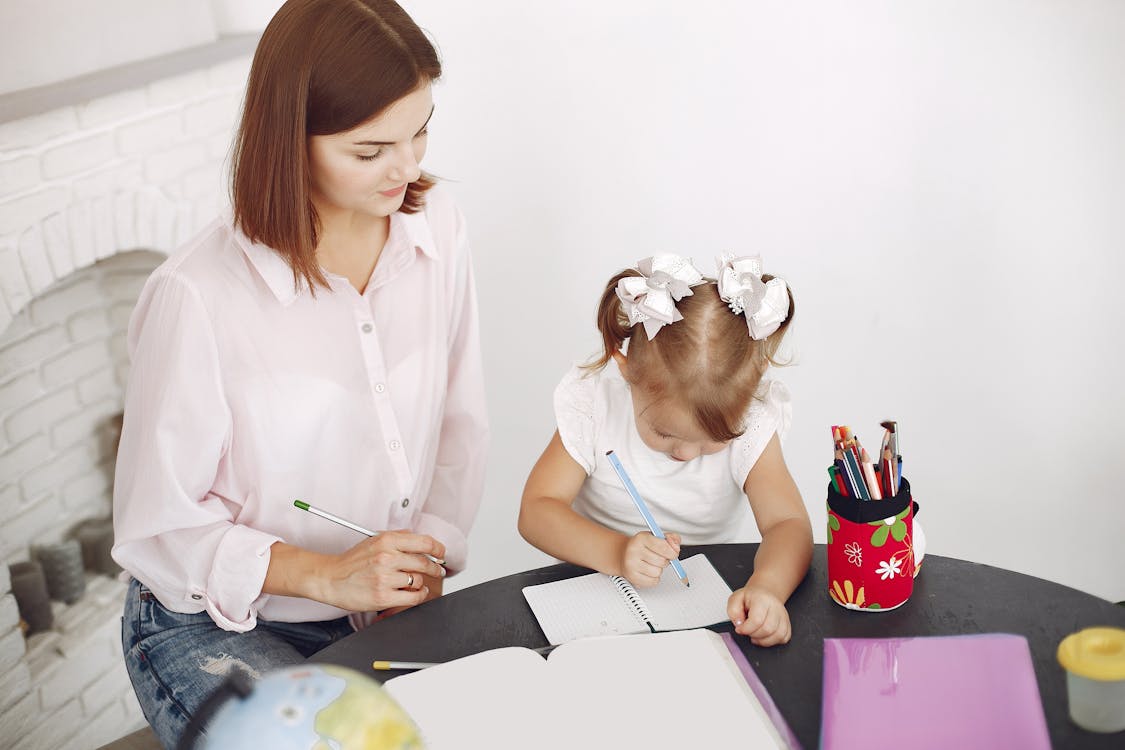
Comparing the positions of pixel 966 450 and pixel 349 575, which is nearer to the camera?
pixel 349 575

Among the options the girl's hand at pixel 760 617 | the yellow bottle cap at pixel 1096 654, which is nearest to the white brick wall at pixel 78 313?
the girl's hand at pixel 760 617

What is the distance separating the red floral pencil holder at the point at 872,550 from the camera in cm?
113

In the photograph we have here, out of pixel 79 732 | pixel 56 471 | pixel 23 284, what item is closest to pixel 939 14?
pixel 23 284

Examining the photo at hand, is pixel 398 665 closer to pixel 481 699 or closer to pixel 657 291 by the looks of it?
pixel 481 699

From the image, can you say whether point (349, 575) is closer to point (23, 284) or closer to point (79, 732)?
point (23, 284)

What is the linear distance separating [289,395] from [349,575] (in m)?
0.24

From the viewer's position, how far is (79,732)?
82.8 inches

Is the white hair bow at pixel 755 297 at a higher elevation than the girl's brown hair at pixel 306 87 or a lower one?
lower

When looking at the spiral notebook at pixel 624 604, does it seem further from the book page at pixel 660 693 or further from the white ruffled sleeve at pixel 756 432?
the white ruffled sleeve at pixel 756 432

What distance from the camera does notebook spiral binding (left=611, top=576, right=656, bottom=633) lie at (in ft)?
3.87

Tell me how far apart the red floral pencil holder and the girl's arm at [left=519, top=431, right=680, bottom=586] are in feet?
0.56

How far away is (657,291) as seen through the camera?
4.30 ft

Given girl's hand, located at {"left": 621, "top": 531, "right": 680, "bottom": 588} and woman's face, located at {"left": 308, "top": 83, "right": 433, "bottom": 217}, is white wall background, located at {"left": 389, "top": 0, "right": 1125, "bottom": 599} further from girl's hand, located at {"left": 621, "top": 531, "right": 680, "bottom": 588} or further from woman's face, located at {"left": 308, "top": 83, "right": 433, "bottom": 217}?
girl's hand, located at {"left": 621, "top": 531, "right": 680, "bottom": 588}

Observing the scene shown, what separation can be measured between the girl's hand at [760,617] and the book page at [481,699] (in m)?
0.20
